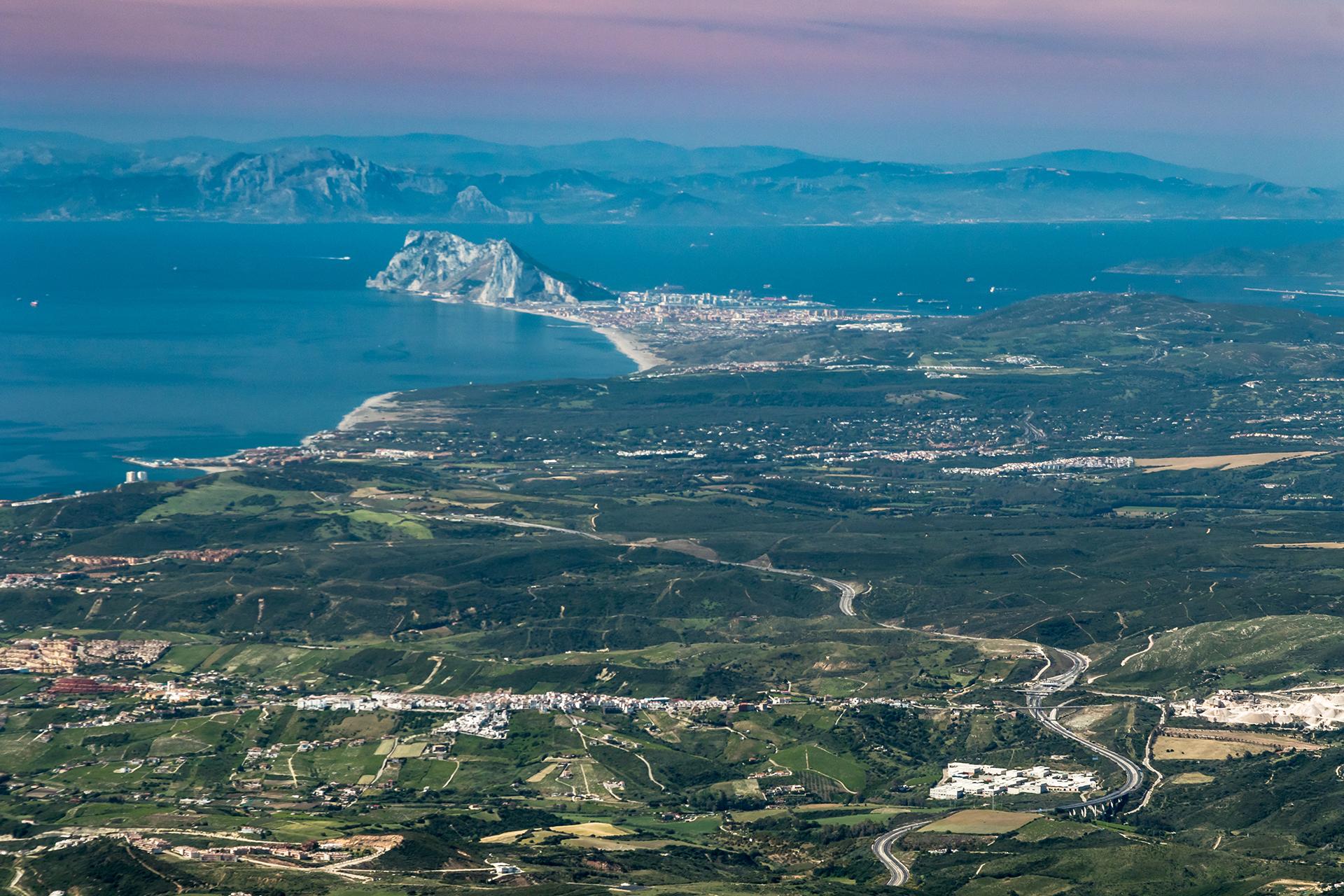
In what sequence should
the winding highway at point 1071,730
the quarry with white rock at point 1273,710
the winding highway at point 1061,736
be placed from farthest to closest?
the quarry with white rock at point 1273,710
the winding highway at point 1071,730
the winding highway at point 1061,736

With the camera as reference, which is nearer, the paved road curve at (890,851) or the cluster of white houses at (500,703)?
the paved road curve at (890,851)

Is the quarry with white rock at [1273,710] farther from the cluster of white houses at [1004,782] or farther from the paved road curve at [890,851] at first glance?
the paved road curve at [890,851]

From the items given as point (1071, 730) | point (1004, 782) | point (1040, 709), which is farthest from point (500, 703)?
point (1071, 730)

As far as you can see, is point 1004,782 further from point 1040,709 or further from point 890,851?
point 890,851

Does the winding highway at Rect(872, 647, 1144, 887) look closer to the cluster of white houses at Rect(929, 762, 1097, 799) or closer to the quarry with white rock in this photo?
the cluster of white houses at Rect(929, 762, 1097, 799)

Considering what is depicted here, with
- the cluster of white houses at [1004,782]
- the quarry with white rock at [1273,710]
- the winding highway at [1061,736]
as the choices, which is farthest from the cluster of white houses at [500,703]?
the quarry with white rock at [1273,710]

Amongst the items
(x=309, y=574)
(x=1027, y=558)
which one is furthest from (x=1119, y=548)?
(x=309, y=574)

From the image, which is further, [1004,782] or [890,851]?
[1004,782]

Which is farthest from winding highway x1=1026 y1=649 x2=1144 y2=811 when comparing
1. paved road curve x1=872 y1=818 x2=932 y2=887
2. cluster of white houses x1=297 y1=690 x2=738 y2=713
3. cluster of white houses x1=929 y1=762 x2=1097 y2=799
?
cluster of white houses x1=297 y1=690 x2=738 y2=713

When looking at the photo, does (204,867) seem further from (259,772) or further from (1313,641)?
(1313,641)
